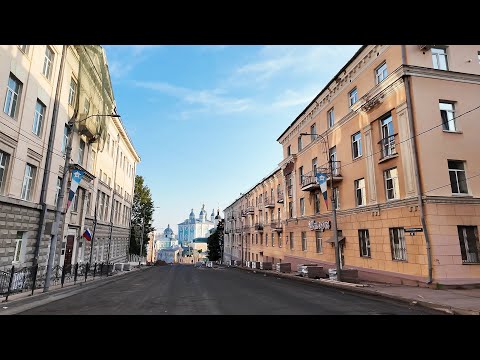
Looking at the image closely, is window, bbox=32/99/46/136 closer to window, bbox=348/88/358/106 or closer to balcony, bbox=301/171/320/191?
balcony, bbox=301/171/320/191

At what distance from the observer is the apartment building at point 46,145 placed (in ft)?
48.8

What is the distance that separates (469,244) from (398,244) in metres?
3.42

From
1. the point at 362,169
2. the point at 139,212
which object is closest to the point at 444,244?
the point at 362,169

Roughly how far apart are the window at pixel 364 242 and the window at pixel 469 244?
5.77 meters

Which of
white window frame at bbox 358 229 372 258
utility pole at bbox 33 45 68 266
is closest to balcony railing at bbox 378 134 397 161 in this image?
white window frame at bbox 358 229 372 258

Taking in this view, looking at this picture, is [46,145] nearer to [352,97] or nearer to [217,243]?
[352,97]

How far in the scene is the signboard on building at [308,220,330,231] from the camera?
1031 inches

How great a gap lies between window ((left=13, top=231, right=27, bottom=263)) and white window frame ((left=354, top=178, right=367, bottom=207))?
21518 millimetres

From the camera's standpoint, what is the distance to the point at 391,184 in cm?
1897

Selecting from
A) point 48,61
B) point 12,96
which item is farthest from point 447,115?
point 48,61

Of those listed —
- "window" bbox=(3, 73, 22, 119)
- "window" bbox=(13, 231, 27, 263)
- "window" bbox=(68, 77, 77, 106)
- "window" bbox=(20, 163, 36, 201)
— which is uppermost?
"window" bbox=(68, 77, 77, 106)
